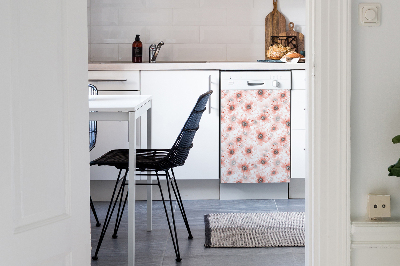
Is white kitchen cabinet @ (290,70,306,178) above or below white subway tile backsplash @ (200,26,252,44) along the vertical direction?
below

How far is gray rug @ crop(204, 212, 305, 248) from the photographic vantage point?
9.21 feet

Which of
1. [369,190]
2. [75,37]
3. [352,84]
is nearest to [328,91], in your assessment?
[352,84]

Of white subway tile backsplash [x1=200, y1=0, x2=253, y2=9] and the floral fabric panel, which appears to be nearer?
the floral fabric panel

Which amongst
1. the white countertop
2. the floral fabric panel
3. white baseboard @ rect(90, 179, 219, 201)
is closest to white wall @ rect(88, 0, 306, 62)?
the white countertop

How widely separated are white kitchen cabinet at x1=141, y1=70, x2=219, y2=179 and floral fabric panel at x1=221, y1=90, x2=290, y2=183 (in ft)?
0.27

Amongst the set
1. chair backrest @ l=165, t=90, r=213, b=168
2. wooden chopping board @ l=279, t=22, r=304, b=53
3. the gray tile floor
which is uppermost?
wooden chopping board @ l=279, t=22, r=304, b=53

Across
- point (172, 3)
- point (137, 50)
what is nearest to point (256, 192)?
point (137, 50)

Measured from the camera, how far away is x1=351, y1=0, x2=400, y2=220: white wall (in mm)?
1649

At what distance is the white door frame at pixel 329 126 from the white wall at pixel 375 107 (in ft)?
0.17

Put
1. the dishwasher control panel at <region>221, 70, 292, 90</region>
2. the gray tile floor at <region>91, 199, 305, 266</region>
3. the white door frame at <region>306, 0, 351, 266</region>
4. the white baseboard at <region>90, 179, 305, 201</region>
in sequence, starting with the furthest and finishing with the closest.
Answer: the white baseboard at <region>90, 179, 305, 201</region>
the dishwasher control panel at <region>221, 70, 292, 90</region>
the gray tile floor at <region>91, 199, 305, 266</region>
the white door frame at <region>306, 0, 351, 266</region>

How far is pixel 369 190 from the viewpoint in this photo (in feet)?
5.58

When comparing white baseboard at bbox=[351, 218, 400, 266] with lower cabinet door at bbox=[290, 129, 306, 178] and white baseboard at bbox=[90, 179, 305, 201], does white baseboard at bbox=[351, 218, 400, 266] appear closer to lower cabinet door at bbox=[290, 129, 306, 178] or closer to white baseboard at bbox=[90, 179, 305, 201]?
lower cabinet door at bbox=[290, 129, 306, 178]

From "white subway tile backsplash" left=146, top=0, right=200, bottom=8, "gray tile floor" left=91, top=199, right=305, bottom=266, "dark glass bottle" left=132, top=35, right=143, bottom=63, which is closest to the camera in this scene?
"gray tile floor" left=91, top=199, right=305, bottom=266

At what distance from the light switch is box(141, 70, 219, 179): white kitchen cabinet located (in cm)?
214
